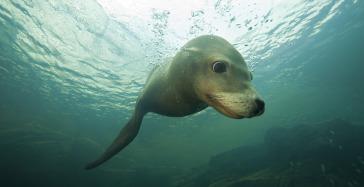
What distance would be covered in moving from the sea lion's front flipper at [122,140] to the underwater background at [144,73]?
7.29 metres

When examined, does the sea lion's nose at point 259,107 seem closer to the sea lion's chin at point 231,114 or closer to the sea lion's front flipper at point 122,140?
the sea lion's chin at point 231,114

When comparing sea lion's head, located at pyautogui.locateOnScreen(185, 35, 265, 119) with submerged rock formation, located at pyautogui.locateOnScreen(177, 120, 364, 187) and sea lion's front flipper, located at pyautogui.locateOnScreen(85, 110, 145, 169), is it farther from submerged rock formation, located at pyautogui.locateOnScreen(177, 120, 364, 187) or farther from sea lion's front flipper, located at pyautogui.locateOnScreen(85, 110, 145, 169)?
submerged rock formation, located at pyautogui.locateOnScreen(177, 120, 364, 187)

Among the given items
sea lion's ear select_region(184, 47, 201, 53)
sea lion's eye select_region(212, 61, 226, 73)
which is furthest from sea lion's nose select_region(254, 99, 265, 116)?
sea lion's ear select_region(184, 47, 201, 53)

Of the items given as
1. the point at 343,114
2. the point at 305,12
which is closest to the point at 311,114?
the point at 343,114

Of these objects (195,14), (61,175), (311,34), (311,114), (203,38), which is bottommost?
(203,38)

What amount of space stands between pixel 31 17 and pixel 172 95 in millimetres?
11192

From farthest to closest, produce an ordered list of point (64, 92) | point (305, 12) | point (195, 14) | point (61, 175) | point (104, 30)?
point (64, 92) < point (61, 175) < point (305, 12) < point (104, 30) < point (195, 14)

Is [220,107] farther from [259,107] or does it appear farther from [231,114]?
[259,107]

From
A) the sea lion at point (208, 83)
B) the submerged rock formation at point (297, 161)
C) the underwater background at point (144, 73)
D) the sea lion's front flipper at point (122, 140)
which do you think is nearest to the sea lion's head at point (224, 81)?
the sea lion at point (208, 83)

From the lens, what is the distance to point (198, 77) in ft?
8.98

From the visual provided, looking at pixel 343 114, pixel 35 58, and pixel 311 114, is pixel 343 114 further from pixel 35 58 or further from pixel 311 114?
pixel 35 58

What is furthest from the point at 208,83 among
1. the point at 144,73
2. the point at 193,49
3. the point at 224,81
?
the point at 144,73

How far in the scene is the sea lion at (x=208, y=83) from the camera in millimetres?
2256

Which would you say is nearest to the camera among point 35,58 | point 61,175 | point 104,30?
point 104,30
